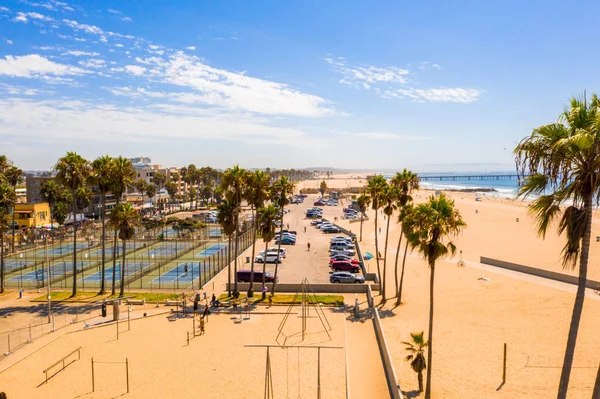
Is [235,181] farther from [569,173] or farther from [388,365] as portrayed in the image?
[569,173]

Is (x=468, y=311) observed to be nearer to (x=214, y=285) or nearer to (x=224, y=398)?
(x=224, y=398)

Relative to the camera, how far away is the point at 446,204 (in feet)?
56.6

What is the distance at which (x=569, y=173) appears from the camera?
8289mm

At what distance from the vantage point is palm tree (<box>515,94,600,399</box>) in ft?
26.2

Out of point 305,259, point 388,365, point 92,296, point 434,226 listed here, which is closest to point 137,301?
point 92,296

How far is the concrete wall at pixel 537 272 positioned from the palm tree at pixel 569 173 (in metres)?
30.3

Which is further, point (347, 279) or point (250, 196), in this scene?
point (347, 279)

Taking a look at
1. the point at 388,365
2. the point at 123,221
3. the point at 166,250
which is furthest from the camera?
the point at 166,250

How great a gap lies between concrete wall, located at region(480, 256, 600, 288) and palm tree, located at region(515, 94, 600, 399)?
30.3m

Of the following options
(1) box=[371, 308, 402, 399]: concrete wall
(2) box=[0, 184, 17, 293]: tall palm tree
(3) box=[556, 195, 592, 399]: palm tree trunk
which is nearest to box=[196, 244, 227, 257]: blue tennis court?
(2) box=[0, 184, 17, 293]: tall palm tree

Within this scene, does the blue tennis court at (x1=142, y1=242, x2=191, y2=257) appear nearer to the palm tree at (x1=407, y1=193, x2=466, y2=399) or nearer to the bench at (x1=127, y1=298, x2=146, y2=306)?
the bench at (x1=127, y1=298, x2=146, y2=306)

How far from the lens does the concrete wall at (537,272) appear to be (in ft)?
110

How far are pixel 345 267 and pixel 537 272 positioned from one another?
18200mm

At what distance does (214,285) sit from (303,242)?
25.0 meters
